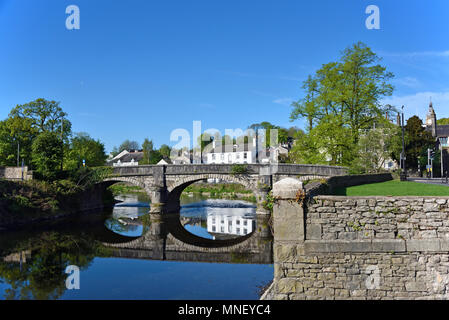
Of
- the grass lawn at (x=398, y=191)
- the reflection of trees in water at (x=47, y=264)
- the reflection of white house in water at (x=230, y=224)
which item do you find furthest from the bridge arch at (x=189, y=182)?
the grass lawn at (x=398, y=191)

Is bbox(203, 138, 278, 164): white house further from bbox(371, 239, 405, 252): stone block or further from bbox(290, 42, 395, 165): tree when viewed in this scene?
bbox(371, 239, 405, 252): stone block

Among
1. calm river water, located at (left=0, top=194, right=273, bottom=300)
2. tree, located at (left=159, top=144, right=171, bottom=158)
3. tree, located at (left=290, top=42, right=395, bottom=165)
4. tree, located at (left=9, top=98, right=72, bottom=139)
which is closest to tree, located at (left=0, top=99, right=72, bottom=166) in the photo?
tree, located at (left=9, top=98, right=72, bottom=139)

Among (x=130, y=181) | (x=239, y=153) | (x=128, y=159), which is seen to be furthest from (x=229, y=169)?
(x=128, y=159)

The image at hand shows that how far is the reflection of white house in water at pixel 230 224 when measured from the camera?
23000 mm

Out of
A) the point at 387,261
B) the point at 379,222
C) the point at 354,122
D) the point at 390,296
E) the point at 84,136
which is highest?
the point at 84,136

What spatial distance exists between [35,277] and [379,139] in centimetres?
2261

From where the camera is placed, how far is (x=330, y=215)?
309 inches

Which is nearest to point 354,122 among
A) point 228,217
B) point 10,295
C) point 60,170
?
point 228,217

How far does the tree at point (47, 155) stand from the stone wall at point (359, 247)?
28441 mm

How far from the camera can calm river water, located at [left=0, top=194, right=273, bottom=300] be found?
39.0 ft

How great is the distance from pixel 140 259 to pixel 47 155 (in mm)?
19714

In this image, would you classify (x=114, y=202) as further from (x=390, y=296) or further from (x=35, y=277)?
(x=390, y=296)

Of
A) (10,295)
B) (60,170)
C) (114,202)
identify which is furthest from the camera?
(114,202)

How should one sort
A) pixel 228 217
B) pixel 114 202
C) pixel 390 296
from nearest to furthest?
pixel 390 296 → pixel 228 217 → pixel 114 202
